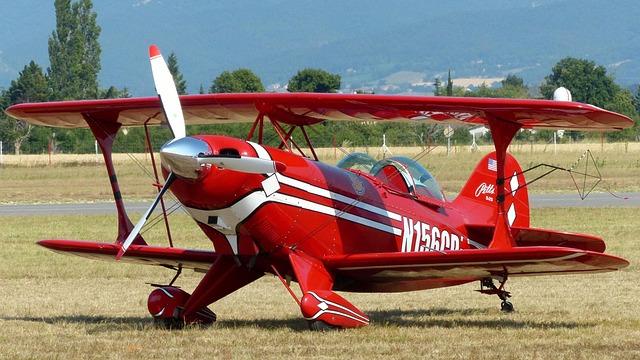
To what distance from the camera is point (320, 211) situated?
12328 millimetres

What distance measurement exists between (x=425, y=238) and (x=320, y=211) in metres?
1.68

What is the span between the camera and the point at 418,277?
12578mm

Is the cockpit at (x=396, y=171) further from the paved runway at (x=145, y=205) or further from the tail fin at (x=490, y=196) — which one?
the paved runway at (x=145, y=205)

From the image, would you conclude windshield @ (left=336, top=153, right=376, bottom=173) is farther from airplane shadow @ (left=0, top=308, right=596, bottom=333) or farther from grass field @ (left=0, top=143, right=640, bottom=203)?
grass field @ (left=0, top=143, right=640, bottom=203)

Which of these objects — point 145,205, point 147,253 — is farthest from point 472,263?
point 145,205

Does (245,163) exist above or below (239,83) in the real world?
above

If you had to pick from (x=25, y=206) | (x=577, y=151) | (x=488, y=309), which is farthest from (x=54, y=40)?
(x=488, y=309)

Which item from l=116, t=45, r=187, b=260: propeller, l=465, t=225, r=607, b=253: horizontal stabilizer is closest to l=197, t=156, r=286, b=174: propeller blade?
l=116, t=45, r=187, b=260: propeller

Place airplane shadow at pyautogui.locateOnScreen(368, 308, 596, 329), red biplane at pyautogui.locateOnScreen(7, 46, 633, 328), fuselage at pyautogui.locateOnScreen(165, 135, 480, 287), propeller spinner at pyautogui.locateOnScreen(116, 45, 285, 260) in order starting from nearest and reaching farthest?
propeller spinner at pyautogui.locateOnScreen(116, 45, 285, 260), fuselage at pyautogui.locateOnScreen(165, 135, 480, 287), red biplane at pyautogui.locateOnScreen(7, 46, 633, 328), airplane shadow at pyautogui.locateOnScreen(368, 308, 596, 329)

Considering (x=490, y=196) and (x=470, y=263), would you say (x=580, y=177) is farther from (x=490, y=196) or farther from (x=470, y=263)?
(x=470, y=263)

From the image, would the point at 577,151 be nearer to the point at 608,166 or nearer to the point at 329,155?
the point at 608,166

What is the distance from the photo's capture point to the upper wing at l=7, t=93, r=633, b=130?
12.0 m

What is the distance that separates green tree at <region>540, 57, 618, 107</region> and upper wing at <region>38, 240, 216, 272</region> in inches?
3556

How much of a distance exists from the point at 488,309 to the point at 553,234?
4.35 ft
